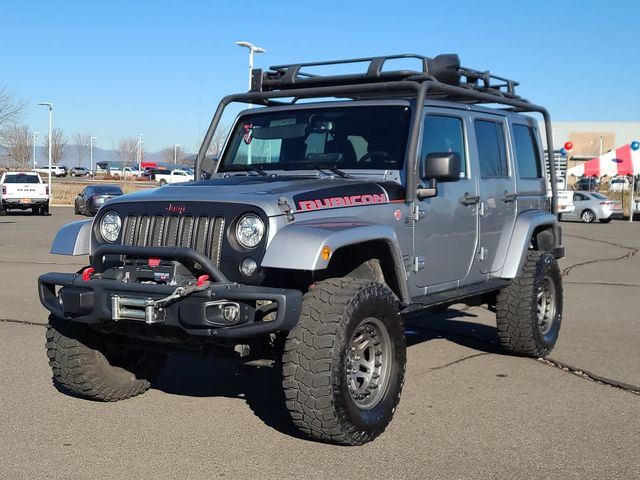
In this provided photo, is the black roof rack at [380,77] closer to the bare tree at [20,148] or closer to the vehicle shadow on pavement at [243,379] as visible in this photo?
the vehicle shadow on pavement at [243,379]

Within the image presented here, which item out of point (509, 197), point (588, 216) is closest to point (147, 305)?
point (509, 197)

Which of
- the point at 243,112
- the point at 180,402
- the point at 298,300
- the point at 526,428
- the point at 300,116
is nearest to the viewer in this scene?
the point at 298,300

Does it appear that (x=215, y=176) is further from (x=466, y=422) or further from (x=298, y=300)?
(x=466, y=422)

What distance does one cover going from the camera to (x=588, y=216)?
34.6m

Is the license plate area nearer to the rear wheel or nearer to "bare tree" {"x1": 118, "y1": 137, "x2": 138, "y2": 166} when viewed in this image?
the rear wheel

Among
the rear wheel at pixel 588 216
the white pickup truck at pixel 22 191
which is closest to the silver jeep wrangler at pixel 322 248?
the white pickup truck at pixel 22 191

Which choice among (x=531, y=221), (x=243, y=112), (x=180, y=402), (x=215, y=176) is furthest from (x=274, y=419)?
(x=531, y=221)

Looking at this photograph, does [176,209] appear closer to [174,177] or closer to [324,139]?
[324,139]

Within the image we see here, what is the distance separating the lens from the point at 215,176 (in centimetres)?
661

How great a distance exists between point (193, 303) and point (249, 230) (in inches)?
23.0

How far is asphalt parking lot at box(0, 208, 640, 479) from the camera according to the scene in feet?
14.6

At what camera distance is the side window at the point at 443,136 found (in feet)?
20.0

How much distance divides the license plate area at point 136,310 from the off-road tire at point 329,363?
76 cm

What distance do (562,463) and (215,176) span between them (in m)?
3.50
